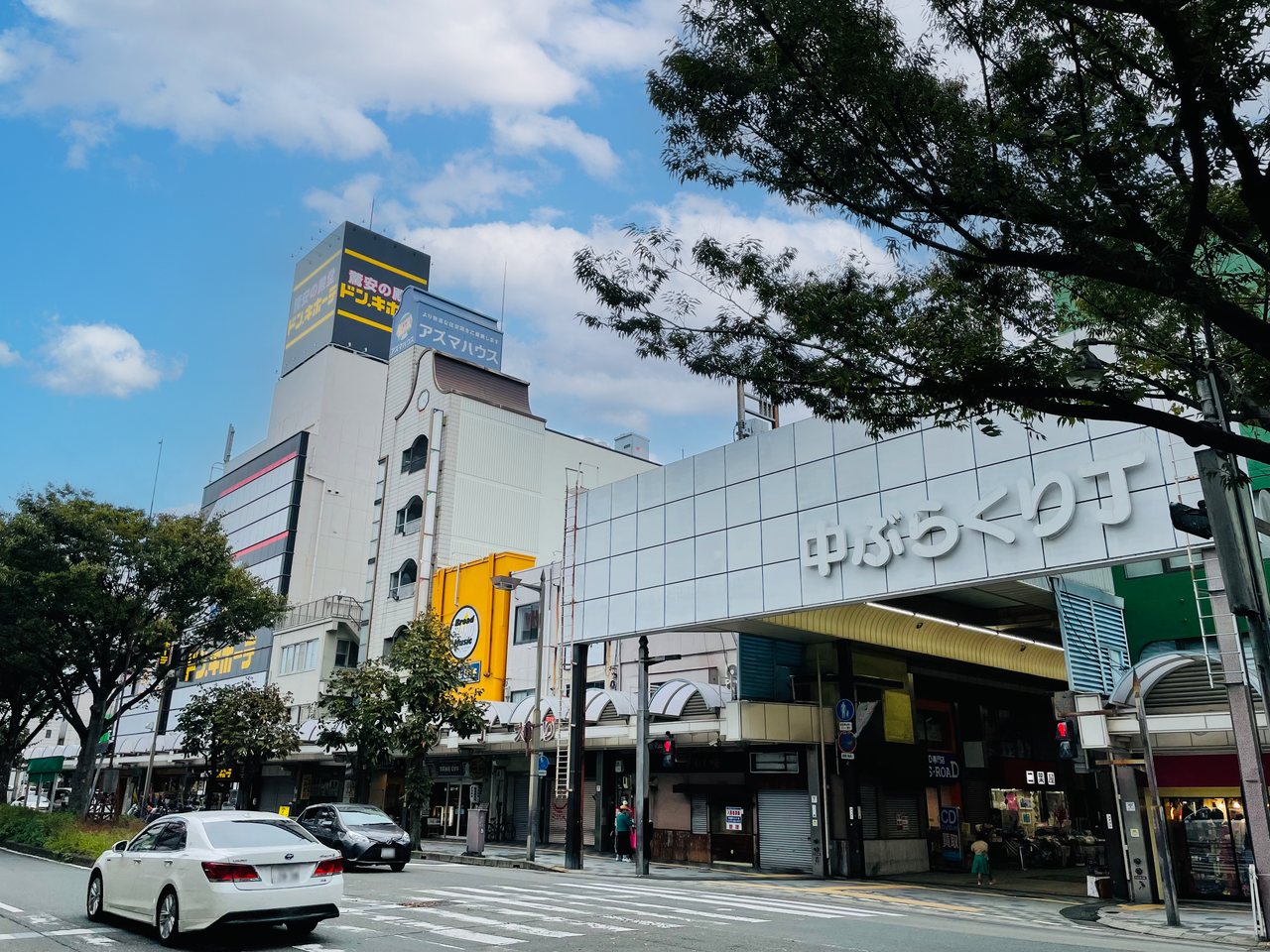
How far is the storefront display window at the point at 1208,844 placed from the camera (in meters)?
20.9

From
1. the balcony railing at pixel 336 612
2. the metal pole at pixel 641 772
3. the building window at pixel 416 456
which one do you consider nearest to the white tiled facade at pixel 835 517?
the metal pole at pixel 641 772

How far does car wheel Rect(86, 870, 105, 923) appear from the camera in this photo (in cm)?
1234

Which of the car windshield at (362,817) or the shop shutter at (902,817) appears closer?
the car windshield at (362,817)

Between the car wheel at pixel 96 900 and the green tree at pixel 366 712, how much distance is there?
17.6 metres

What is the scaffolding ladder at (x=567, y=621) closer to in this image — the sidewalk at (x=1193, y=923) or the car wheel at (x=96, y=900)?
the sidewalk at (x=1193, y=923)

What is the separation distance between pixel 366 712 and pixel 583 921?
60.1ft

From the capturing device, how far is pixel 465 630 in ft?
137

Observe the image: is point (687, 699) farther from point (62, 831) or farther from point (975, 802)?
point (62, 831)

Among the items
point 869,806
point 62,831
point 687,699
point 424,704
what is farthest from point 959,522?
point 62,831

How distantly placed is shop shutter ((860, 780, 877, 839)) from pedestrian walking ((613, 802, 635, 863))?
716cm

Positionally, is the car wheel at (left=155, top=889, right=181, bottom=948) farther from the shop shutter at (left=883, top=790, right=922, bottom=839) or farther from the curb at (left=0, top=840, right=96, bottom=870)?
the shop shutter at (left=883, top=790, right=922, bottom=839)

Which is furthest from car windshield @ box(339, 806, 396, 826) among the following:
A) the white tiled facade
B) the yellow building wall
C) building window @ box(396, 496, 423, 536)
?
building window @ box(396, 496, 423, 536)

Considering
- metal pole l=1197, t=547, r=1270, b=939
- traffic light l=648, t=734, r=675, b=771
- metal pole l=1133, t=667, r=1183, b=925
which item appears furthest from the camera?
traffic light l=648, t=734, r=675, b=771

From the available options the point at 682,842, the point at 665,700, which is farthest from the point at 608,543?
the point at 682,842
